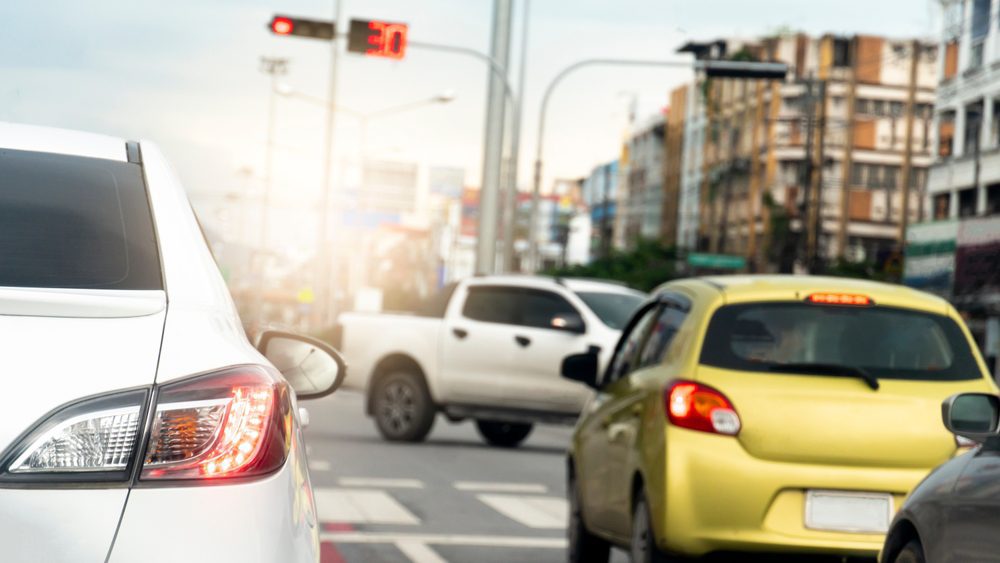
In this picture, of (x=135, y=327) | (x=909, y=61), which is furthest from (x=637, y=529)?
(x=909, y=61)

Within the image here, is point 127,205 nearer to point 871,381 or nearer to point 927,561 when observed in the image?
point 927,561

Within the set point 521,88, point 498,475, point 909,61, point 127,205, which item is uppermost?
point 909,61

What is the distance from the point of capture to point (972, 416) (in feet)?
16.0

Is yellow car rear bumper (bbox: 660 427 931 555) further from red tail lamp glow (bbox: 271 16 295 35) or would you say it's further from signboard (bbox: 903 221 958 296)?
signboard (bbox: 903 221 958 296)

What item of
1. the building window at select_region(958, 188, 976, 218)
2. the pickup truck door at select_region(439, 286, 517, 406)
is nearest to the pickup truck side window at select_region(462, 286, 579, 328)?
the pickup truck door at select_region(439, 286, 517, 406)

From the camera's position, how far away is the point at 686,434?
22.9ft

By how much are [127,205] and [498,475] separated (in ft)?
39.3

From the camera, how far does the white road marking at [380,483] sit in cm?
1360

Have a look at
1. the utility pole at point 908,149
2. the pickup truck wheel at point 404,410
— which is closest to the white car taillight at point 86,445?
the pickup truck wheel at point 404,410

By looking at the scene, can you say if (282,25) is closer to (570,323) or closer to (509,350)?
(509,350)

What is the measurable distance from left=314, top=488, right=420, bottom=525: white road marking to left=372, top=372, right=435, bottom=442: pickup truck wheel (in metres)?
6.67

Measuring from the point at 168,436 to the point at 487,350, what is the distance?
16800 mm

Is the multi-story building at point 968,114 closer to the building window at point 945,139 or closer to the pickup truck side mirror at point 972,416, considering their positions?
the building window at point 945,139

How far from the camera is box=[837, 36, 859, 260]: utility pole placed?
268ft
